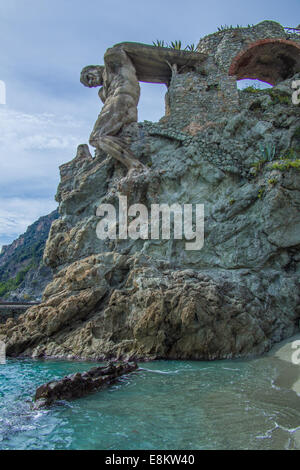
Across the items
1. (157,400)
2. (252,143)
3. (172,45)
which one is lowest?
(157,400)

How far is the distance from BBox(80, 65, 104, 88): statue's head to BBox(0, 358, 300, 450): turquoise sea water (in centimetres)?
1708

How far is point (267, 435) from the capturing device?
189 inches

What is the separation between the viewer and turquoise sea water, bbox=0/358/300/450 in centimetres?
484

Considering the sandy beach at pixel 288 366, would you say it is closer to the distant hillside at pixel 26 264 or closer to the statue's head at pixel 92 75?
the statue's head at pixel 92 75

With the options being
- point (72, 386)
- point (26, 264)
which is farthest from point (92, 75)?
point (26, 264)

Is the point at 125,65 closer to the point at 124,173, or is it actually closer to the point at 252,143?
the point at 124,173

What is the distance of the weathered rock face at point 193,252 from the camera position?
10695 millimetres

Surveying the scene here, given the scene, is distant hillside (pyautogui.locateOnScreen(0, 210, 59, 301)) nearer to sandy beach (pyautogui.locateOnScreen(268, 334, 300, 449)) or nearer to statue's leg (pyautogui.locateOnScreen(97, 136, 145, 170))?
statue's leg (pyautogui.locateOnScreen(97, 136, 145, 170))

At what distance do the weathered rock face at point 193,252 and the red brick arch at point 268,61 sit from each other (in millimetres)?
633

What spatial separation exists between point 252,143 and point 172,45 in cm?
852

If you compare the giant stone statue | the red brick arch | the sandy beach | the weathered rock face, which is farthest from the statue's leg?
the sandy beach

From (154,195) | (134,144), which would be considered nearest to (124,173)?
(134,144)

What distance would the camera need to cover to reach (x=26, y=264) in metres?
78.2
